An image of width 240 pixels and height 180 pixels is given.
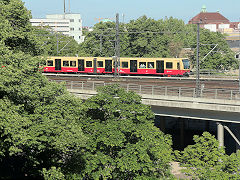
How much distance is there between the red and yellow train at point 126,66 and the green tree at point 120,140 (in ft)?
92.9

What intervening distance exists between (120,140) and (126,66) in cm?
3535

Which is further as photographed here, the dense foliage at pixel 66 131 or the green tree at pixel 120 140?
the green tree at pixel 120 140

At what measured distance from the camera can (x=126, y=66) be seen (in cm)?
5784

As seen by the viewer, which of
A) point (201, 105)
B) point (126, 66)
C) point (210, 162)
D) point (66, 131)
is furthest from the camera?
point (126, 66)

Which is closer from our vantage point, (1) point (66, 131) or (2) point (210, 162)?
(1) point (66, 131)

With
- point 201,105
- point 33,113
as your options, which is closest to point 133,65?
point 201,105

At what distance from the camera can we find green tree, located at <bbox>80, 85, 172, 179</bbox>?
2311 cm

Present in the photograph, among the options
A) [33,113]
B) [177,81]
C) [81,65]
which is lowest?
[33,113]

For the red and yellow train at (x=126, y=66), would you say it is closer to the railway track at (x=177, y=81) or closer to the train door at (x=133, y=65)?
the train door at (x=133, y=65)

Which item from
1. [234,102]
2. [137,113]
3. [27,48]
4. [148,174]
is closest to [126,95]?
[137,113]

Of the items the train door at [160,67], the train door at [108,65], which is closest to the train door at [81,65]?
the train door at [108,65]

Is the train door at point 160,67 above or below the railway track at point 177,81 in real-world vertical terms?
above

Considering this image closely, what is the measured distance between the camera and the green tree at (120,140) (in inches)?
910

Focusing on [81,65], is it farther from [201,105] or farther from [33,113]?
[33,113]
